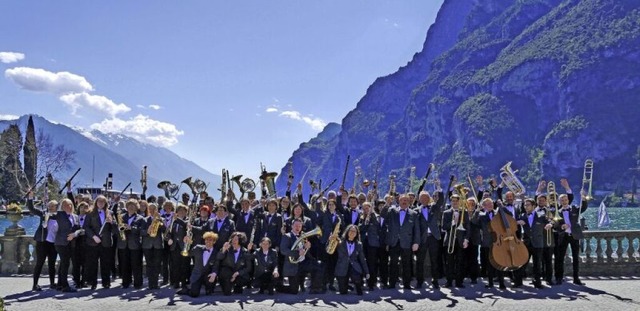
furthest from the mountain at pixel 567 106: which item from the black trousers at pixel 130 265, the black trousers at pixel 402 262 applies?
the black trousers at pixel 130 265

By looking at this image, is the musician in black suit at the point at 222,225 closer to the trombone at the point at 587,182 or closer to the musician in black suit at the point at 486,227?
the musician in black suit at the point at 486,227

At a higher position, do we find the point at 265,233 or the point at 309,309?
the point at 265,233

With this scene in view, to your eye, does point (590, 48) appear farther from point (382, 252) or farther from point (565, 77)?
point (382, 252)

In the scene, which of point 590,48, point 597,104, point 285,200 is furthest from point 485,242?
point 590,48

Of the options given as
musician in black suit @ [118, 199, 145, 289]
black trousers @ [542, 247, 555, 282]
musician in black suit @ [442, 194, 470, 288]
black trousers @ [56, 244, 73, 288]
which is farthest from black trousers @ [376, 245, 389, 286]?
black trousers @ [56, 244, 73, 288]

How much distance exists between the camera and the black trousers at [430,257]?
13.0 metres

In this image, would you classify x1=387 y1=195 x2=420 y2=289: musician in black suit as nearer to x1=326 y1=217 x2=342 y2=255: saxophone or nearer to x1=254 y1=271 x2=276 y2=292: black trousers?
x1=326 y1=217 x2=342 y2=255: saxophone

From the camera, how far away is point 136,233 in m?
13.0

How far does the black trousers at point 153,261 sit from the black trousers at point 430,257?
229 inches

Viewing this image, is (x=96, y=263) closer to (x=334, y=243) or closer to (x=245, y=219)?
(x=245, y=219)

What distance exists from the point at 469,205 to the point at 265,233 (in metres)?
4.73

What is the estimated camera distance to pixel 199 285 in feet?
39.3

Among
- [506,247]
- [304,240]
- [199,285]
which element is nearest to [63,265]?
[199,285]

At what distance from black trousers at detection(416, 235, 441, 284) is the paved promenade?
1.57 feet
